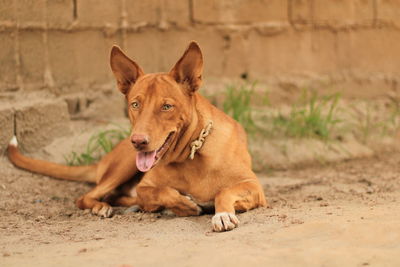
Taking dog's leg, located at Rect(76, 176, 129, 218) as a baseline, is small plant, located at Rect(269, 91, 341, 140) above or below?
above

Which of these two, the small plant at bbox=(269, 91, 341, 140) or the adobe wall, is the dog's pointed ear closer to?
the adobe wall

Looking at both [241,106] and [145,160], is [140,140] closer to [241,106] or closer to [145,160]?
[145,160]

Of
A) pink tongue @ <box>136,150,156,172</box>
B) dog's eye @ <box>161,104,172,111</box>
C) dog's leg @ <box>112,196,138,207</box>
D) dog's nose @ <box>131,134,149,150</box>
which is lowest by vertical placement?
dog's leg @ <box>112,196,138,207</box>

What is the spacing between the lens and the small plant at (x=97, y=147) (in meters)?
5.77

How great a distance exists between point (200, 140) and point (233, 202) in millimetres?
445

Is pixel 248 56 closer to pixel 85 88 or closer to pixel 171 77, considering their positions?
pixel 85 88

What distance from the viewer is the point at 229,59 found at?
22.5 feet

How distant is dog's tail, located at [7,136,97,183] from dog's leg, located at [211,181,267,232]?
149 centimetres

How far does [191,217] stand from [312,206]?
2.58 feet

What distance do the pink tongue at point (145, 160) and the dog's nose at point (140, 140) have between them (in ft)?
0.41

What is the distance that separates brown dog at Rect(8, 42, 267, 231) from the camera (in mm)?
4039

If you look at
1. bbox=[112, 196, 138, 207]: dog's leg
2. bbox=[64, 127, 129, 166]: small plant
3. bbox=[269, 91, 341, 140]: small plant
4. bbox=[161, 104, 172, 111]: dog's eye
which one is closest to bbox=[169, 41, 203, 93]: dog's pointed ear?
bbox=[161, 104, 172, 111]: dog's eye

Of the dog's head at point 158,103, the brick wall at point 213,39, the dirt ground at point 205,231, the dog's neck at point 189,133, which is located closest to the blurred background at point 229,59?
the brick wall at point 213,39

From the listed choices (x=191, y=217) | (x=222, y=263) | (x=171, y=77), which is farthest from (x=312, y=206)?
(x=222, y=263)
